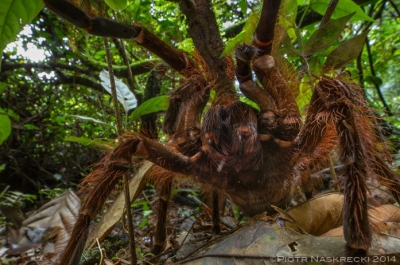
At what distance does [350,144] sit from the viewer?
2.62 ft

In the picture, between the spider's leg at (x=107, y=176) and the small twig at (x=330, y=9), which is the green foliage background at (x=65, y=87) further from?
the spider's leg at (x=107, y=176)

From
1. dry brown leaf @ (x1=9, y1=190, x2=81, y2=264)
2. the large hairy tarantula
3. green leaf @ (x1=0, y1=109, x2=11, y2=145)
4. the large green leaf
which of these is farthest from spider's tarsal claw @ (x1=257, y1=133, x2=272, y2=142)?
green leaf @ (x1=0, y1=109, x2=11, y2=145)

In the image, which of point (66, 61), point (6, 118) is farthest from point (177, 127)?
point (66, 61)

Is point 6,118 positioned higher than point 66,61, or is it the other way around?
point 66,61

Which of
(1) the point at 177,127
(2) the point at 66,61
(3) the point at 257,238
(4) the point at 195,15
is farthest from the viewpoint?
(2) the point at 66,61

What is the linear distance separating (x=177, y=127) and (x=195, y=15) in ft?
1.58

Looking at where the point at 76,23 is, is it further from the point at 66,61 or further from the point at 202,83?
the point at 66,61

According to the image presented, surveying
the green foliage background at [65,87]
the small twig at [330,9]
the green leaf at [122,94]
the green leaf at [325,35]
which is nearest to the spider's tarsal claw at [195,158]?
the green leaf at [122,94]

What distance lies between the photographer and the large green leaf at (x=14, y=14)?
1.09m

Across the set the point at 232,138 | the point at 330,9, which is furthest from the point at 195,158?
the point at 330,9

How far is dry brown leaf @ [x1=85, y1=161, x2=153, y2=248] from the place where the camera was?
1.26 meters

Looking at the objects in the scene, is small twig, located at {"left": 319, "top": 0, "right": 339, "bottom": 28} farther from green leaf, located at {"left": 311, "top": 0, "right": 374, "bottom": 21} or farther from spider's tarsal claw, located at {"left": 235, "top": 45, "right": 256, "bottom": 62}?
spider's tarsal claw, located at {"left": 235, "top": 45, "right": 256, "bottom": 62}

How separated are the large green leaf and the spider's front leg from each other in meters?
0.93

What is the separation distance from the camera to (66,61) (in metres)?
3.44
